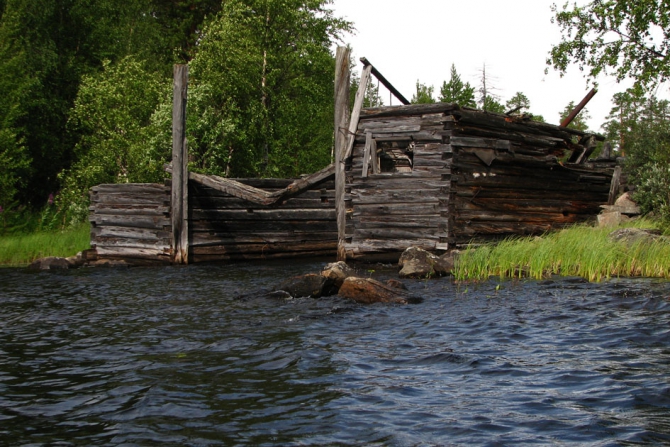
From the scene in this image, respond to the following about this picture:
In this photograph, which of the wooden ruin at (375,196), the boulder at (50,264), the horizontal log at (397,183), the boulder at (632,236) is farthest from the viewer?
the boulder at (50,264)

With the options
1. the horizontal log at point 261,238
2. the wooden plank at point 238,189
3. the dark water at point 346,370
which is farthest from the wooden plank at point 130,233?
the dark water at point 346,370

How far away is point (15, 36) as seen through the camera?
25641 millimetres

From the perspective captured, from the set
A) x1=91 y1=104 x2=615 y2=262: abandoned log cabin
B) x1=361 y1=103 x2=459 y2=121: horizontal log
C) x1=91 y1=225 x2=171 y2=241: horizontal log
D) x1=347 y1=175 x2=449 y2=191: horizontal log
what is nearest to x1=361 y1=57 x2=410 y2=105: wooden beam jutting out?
x1=361 y1=103 x2=459 y2=121: horizontal log

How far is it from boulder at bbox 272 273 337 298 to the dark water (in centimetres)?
34

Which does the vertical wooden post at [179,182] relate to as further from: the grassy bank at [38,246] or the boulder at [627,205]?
the boulder at [627,205]

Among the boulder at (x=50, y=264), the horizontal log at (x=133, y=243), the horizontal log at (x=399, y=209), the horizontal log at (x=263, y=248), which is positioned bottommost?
the boulder at (x=50, y=264)

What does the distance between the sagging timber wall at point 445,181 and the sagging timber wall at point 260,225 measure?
191cm

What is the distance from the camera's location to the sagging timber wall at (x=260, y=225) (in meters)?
17.4

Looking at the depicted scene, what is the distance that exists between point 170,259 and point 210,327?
8.62 meters

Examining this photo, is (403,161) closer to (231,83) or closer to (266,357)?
(231,83)

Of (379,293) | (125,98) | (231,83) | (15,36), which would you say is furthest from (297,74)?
(379,293)

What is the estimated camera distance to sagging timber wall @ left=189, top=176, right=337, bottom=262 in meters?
17.4

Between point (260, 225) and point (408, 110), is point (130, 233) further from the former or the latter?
point (408, 110)

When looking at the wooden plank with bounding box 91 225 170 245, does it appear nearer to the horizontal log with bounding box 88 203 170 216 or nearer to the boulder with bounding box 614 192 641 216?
the horizontal log with bounding box 88 203 170 216
